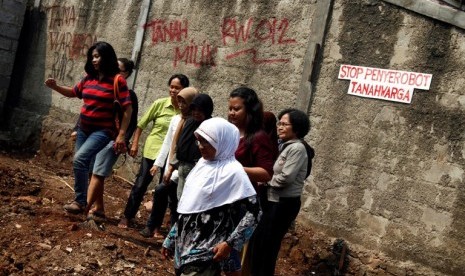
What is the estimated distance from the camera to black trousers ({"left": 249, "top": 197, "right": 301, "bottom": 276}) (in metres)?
4.45

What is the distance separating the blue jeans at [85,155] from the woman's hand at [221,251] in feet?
7.59

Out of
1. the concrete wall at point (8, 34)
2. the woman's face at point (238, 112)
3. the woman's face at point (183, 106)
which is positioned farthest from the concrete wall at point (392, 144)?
the concrete wall at point (8, 34)

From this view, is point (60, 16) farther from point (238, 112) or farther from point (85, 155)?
point (238, 112)

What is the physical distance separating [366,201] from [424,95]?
47.1 inches

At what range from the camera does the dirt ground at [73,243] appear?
4.33m

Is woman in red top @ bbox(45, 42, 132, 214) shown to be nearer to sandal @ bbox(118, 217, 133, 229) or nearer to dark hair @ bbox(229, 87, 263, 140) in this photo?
sandal @ bbox(118, 217, 133, 229)

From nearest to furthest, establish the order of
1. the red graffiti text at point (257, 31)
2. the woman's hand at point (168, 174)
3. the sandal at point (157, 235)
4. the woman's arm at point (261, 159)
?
the woman's arm at point (261, 159) → the woman's hand at point (168, 174) → the sandal at point (157, 235) → the red graffiti text at point (257, 31)

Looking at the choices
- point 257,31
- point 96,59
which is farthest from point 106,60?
point 257,31

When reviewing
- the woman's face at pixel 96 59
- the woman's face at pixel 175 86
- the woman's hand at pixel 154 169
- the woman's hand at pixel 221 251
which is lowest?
the woman's hand at pixel 221 251

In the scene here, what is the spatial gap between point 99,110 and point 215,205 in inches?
90.9

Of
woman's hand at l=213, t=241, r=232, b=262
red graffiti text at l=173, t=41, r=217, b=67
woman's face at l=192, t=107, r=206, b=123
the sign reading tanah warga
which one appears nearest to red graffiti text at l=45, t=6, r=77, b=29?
red graffiti text at l=173, t=41, r=217, b=67

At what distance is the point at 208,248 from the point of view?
10.3 ft

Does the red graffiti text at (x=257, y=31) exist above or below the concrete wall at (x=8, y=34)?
above

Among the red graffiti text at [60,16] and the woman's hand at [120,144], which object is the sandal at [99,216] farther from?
the red graffiti text at [60,16]
